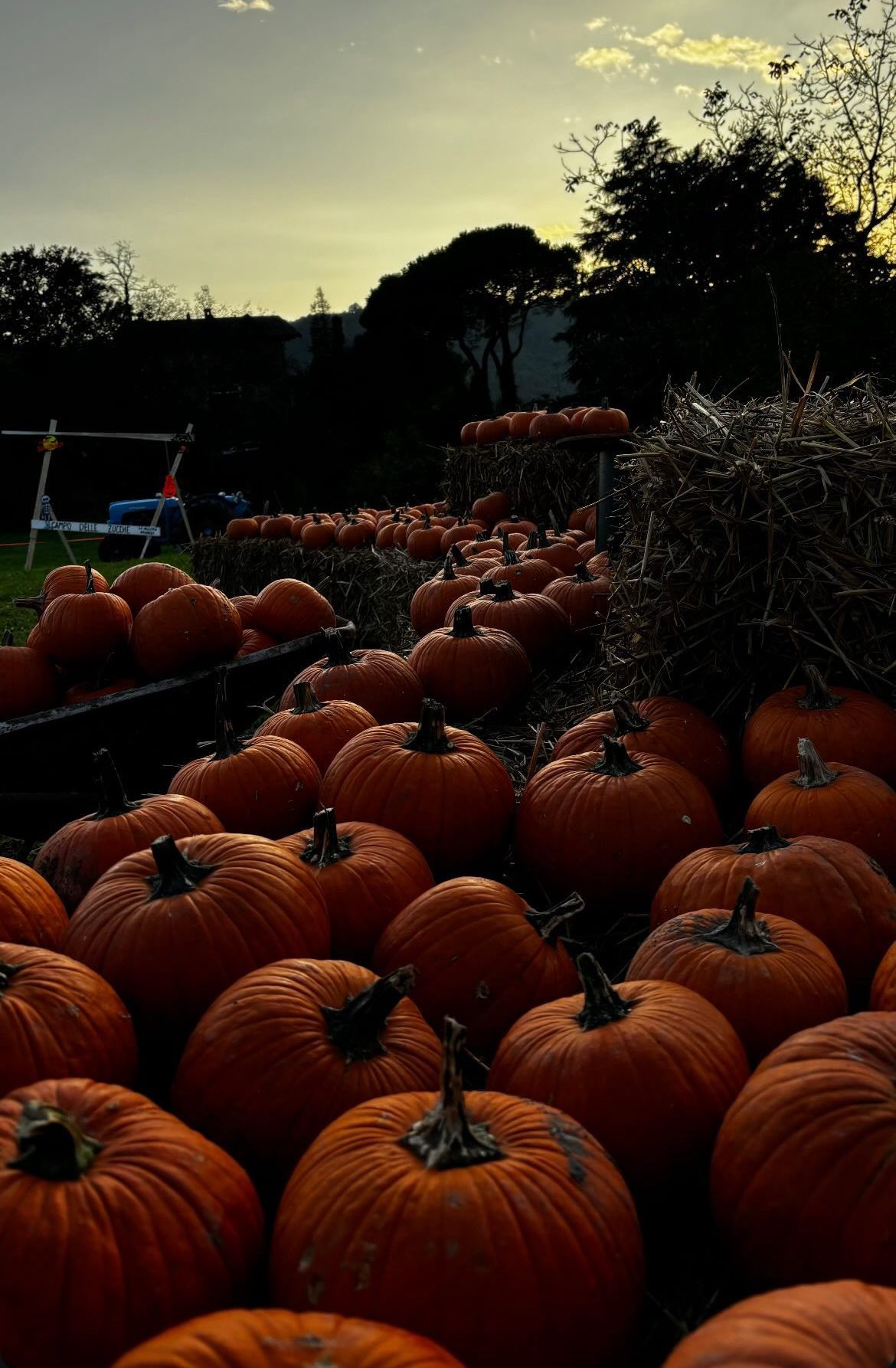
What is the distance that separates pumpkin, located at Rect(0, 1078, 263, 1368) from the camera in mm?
1233

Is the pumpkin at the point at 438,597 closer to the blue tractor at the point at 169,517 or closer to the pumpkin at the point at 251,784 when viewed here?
the pumpkin at the point at 251,784

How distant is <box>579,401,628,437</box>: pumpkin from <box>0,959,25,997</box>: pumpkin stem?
10.3 m

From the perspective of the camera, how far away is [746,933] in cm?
202

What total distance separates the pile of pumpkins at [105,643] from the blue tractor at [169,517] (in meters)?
18.7

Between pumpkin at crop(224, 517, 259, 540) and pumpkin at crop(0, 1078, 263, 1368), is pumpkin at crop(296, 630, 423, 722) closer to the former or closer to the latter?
pumpkin at crop(0, 1078, 263, 1368)

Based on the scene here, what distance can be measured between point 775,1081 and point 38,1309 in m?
1.08

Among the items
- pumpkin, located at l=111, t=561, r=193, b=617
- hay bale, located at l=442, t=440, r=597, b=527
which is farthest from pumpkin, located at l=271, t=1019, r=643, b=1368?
hay bale, located at l=442, t=440, r=597, b=527

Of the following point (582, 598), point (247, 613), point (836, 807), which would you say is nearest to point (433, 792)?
point (836, 807)

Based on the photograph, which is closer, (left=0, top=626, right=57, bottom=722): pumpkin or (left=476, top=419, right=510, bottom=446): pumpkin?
(left=0, top=626, right=57, bottom=722): pumpkin

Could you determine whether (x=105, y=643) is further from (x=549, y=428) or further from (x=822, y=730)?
(x=549, y=428)

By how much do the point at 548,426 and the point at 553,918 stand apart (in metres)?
10.7

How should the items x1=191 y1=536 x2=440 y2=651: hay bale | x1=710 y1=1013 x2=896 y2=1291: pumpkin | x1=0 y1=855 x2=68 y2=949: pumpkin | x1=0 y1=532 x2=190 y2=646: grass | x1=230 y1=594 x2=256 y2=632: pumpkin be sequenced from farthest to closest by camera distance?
1. x1=0 y1=532 x2=190 y2=646: grass
2. x1=191 y1=536 x2=440 y2=651: hay bale
3. x1=230 y1=594 x2=256 y2=632: pumpkin
4. x1=0 y1=855 x2=68 y2=949: pumpkin
5. x1=710 y1=1013 x2=896 y2=1291: pumpkin

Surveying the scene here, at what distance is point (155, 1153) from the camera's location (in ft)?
4.55

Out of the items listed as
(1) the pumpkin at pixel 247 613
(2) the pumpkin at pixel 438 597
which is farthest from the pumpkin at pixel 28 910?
(1) the pumpkin at pixel 247 613
